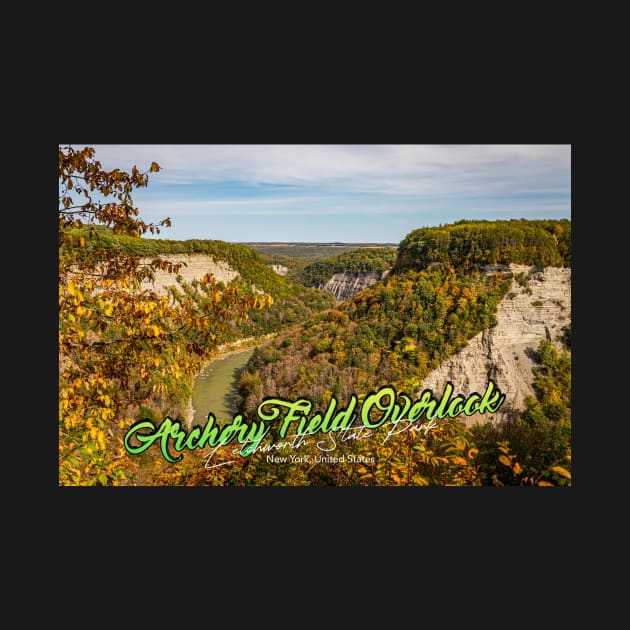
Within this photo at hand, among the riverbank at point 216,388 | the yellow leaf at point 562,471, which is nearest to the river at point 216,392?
the riverbank at point 216,388

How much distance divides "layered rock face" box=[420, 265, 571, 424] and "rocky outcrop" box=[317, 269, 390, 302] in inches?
162

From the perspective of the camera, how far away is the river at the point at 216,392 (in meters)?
7.55

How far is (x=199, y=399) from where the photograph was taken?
336 inches

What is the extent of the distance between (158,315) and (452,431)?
15.4 feet

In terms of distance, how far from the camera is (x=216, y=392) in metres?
8.62

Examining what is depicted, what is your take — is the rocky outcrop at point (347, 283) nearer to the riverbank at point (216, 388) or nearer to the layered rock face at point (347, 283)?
the layered rock face at point (347, 283)

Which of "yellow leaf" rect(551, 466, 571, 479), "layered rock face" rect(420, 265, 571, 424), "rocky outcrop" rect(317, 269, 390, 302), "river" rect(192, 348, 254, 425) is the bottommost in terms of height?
"yellow leaf" rect(551, 466, 571, 479)

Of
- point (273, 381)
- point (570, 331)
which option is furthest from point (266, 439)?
point (570, 331)

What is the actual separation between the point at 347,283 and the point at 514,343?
1085cm

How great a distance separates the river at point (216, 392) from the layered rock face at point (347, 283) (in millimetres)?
5244

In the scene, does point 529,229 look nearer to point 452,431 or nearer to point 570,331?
point 570,331

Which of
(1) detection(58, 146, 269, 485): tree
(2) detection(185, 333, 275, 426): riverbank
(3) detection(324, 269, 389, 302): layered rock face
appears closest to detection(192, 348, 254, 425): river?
(2) detection(185, 333, 275, 426): riverbank

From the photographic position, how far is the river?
7.55 metres

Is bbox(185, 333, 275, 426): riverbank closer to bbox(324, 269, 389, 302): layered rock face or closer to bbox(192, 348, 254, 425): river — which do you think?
bbox(192, 348, 254, 425): river
